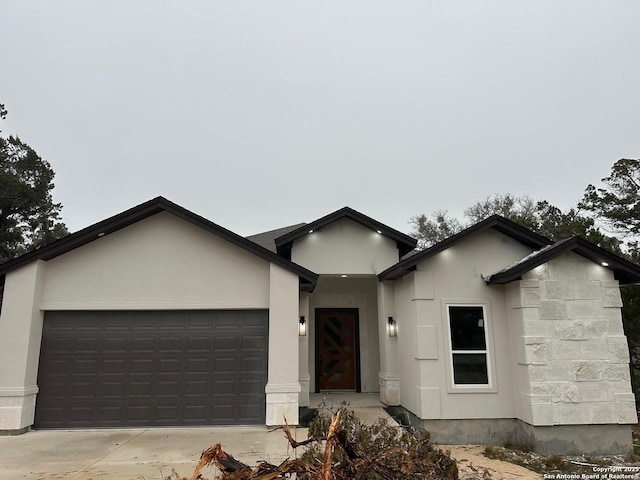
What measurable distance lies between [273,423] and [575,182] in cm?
3550

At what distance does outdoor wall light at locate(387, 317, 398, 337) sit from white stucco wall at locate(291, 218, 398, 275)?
1314 mm

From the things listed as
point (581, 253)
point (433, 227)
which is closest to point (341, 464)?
point (581, 253)

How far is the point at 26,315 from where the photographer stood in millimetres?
7535

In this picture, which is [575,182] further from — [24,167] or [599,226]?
[24,167]

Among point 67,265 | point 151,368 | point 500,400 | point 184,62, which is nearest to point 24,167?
point 184,62

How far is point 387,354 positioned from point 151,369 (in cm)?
554

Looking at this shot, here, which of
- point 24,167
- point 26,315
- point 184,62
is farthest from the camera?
point 184,62

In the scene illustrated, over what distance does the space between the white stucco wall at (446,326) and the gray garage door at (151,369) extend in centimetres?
324

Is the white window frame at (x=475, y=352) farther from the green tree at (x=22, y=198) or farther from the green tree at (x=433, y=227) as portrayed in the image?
the green tree at (x=433, y=227)

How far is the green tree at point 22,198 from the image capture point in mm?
17078

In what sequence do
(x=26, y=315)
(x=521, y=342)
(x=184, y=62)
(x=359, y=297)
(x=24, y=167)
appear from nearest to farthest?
(x=521, y=342) < (x=26, y=315) < (x=359, y=297) < (x=24, y=167) < (x=184, y=62)

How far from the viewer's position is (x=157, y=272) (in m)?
8.03

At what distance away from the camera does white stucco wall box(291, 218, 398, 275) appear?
32.3 feet

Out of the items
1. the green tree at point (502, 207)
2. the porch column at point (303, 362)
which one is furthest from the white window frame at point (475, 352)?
the green tree at point (502, 207)
